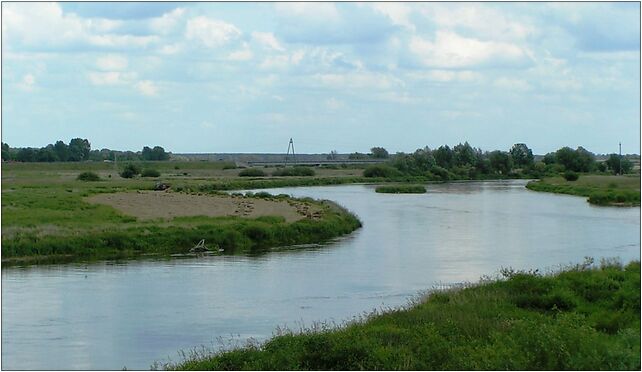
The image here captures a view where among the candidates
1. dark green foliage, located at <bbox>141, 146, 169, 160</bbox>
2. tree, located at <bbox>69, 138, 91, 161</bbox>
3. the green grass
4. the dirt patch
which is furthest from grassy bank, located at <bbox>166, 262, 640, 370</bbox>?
dark green foliage, located at <bbox>141, 146, 169, 160</bbox>

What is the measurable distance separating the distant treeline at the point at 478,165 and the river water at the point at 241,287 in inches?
2358

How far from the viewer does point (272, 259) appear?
23594 mm

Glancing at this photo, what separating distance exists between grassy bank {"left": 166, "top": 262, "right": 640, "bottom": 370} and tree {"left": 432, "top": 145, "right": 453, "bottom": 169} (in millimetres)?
85001

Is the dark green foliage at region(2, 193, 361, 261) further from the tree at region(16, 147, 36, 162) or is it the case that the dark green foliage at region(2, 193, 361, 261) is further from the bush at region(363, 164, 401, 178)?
the tree at region(16, 147, 36, 162)

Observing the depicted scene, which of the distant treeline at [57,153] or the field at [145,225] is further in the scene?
the distant treeline at [57,153]

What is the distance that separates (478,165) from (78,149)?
5042 cm

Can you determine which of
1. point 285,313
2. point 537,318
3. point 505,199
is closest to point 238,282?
point 285,313

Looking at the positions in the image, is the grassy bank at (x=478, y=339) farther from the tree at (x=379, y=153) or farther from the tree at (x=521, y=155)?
the tree at (x=379, y=153)

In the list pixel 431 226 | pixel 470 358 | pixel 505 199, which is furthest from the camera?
pixel 505 199

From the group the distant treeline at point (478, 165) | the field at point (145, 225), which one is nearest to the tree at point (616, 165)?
the distant treeline at point (478, 165)

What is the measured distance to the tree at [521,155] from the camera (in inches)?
4269

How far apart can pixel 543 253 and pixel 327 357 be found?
15475mm

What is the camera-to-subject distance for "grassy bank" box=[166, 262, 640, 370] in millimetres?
9508

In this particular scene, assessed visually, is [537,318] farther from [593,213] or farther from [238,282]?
[593,213]
